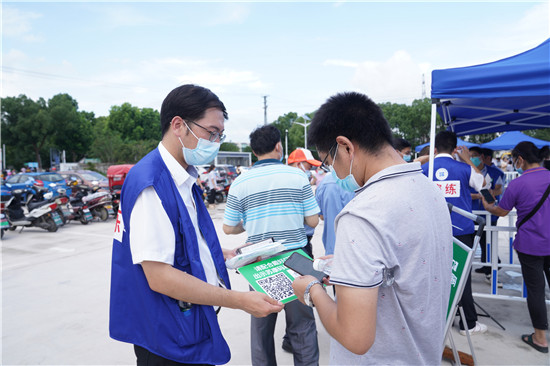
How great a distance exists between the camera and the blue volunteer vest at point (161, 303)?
1337 mm

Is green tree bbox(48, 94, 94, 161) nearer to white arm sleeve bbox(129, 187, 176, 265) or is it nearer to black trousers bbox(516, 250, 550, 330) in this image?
white arm sleeve bbox(129, 187, 176, 265)

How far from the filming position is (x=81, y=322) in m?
3.82

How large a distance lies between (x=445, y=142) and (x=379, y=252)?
3242 millimetres

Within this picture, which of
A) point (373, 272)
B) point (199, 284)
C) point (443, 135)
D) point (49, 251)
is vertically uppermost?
point (443, 135)

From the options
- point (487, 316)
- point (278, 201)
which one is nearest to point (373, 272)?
point (278, 201)

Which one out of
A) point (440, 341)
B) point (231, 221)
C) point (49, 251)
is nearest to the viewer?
point (440, 341)

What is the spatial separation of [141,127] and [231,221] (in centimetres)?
5303

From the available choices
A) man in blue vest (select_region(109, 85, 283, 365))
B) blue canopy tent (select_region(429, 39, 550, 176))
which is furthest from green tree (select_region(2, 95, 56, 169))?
man in blue vest (select_region(109, 85, 283, 365))

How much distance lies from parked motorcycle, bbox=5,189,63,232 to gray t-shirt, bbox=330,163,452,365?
31.7 feet

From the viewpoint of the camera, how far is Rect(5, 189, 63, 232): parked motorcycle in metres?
8.61

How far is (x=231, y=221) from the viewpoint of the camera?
8.88ft

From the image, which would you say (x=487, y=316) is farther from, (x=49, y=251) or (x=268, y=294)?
(x=49, y=251)

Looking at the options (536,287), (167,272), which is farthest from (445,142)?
(167,272)

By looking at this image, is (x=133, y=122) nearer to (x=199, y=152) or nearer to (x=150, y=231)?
(x=199, y=152)
